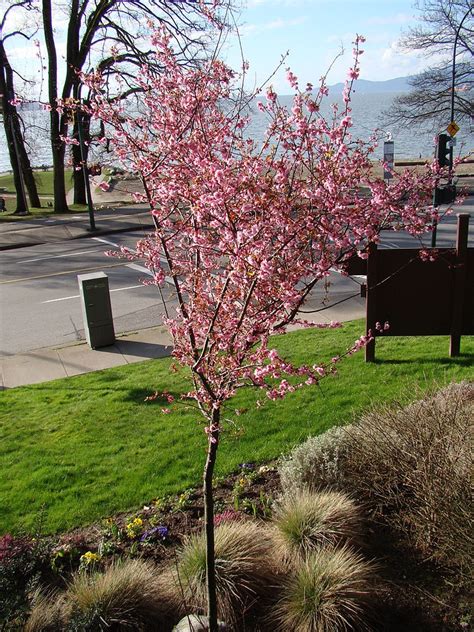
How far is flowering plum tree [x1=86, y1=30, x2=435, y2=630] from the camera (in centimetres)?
315

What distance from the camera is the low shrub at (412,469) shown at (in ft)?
12.9

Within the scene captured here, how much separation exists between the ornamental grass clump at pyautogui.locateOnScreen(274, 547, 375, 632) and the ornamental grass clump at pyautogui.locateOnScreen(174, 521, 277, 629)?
0.20m

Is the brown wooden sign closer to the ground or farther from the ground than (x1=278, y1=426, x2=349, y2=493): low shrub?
farther from the ground

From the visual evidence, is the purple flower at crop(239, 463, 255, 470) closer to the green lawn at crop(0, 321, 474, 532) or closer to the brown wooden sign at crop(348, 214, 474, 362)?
the green lawn at crop(0, 321, 474, 532)

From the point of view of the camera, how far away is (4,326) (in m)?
11.8

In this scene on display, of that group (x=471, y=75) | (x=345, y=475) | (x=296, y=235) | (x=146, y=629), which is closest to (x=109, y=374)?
(x=345, y=475)

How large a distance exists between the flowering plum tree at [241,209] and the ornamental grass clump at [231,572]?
354 mm

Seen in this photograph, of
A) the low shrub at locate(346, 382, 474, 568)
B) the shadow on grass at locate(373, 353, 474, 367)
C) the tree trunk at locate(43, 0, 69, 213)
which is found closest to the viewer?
the low shrub at locate(346, 382, 474, 568)

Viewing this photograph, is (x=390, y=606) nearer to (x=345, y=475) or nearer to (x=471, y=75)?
(x=345, y=475)

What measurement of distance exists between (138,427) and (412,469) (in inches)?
132

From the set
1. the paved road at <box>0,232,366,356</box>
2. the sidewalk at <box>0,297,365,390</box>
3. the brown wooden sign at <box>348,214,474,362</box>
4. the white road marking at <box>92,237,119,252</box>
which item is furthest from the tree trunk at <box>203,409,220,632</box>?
the white road marking at <box>92,237,119,252</box>

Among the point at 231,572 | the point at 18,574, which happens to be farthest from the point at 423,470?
the point at 18,574

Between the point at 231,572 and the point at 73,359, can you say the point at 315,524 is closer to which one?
the point at 231,572

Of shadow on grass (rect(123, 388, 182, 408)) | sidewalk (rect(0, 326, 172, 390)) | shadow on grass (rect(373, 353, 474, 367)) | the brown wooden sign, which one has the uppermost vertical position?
the brown wooden sign
